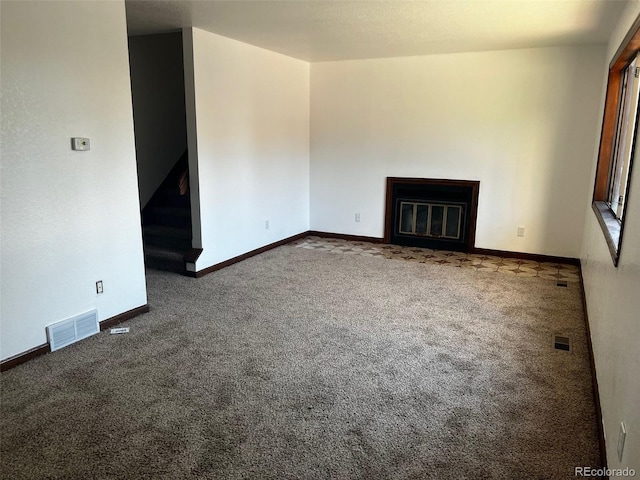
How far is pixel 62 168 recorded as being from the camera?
293 centimetres

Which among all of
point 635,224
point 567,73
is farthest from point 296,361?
point 567,73

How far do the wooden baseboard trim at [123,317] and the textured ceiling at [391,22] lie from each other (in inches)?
95.0

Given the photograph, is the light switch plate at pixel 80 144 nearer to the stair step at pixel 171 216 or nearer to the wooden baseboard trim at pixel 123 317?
the wooden baseboard trim at pixel 123 317

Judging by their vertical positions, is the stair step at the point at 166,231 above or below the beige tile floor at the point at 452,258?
above

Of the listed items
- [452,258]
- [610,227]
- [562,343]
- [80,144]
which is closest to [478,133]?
[452,258]

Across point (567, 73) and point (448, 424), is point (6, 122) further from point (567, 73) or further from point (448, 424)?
point (567, 73)

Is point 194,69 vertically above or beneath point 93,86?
above

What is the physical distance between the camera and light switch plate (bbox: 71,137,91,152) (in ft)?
9.77

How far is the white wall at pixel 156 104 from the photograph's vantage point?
547 centimetres

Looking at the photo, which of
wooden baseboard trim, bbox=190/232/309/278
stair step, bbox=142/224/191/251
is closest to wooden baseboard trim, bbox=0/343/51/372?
wooden baseboard trim, bbox=190/232/309/278

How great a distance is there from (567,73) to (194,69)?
3.93m

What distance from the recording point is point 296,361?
2.85 metres

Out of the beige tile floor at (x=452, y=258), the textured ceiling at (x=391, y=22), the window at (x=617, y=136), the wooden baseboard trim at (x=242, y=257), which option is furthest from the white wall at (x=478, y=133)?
the window at (x=617, y=136)

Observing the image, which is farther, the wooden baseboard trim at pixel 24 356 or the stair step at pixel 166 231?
the stair step at pixel 166 231
